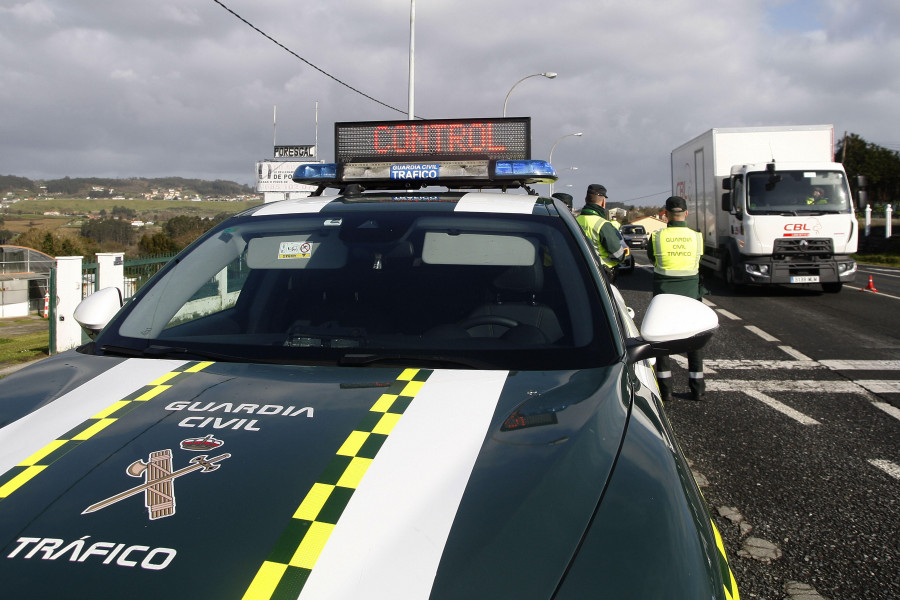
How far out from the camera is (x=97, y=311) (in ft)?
8.35

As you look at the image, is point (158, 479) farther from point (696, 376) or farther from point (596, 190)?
point (596, 190)

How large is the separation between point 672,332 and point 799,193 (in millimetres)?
13722

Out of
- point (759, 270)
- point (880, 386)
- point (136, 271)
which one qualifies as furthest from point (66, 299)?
point (759, 270)

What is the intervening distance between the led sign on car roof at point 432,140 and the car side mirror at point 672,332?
2158 millimetres

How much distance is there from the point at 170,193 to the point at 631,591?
284ft

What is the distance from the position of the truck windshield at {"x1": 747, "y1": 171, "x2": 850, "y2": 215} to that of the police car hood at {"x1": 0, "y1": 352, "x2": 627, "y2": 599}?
45.0ft

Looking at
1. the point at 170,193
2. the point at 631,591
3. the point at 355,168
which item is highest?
the point at 170,193

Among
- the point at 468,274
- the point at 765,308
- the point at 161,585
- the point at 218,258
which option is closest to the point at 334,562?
the point at 161,585

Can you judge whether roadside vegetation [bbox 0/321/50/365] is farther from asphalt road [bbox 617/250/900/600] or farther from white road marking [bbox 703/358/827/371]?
white road marking [bbox 703/358/827/371]

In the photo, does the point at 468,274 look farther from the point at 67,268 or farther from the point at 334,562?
the point at 67,268

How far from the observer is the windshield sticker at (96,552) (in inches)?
46.7

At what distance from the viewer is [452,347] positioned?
6.93 feet

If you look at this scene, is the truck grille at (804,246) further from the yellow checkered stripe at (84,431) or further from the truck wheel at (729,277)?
the yellow checkered stripe at (84,431)

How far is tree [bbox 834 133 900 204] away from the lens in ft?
198
